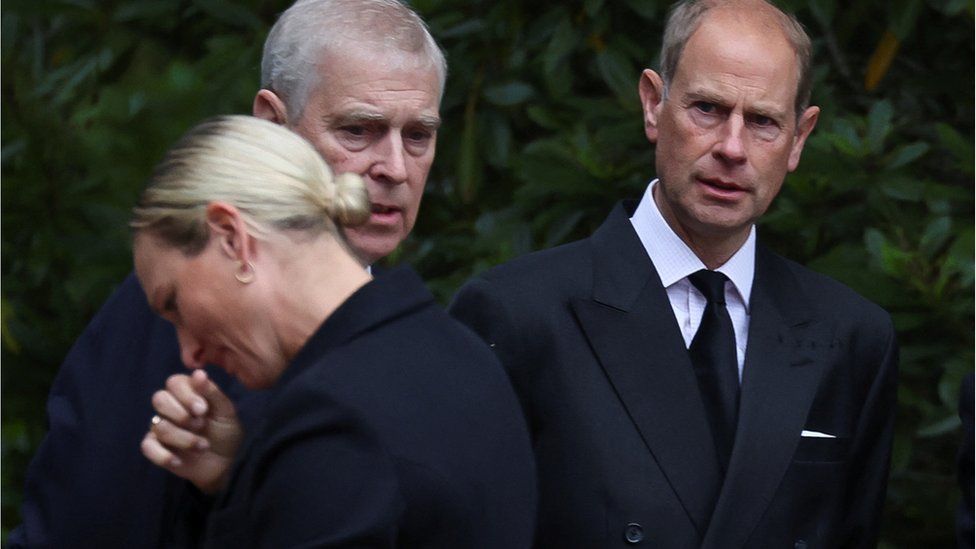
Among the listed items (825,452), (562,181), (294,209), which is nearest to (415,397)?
(294,209)

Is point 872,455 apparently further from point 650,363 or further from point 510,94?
point 510,94

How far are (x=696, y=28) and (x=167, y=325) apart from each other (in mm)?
1148

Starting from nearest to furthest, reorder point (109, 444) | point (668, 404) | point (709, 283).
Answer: point (109, 444) < point (668, 404) < point (709, 283)

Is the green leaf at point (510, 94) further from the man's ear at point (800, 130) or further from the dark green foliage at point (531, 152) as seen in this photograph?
the man's ear at point (800, 130)

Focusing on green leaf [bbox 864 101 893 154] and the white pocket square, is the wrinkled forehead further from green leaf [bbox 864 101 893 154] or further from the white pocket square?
green leaf [bbox 864 101 893 154]

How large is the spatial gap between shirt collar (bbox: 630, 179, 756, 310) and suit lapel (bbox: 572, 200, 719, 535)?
0.07 ft

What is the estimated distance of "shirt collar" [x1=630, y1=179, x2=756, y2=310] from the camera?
10.2 feet

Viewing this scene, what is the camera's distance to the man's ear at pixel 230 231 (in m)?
2.12

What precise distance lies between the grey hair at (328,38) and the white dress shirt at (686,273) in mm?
463

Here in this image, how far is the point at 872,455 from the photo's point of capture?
10.5ft

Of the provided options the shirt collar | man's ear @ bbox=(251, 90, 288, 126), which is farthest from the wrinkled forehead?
man's ear @ bbox=(251, 90, 288, 126)

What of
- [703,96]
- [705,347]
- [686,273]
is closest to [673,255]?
[686,273]

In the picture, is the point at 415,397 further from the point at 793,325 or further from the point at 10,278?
the point at 10,278

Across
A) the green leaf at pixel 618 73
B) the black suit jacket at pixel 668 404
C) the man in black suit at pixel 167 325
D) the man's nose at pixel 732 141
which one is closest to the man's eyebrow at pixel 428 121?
the man in black suit at pixel 167 325
